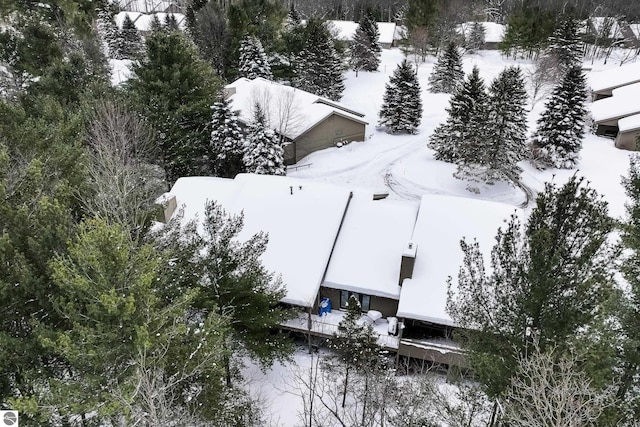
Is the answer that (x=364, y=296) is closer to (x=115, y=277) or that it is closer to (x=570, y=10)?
(x=115, y=277)

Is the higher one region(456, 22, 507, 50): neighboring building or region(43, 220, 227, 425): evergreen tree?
region(456, 22, 507, 50): neighboring building

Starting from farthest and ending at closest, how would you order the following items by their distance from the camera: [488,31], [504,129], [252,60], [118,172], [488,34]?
1. [488,31]
2. [488,34]
3. [252,60]
4. [504,129]
5. [118,172]

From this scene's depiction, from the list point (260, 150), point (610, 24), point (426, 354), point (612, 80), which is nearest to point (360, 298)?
point (426, 354)

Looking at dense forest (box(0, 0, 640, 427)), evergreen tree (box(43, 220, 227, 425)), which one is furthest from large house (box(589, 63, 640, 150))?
evergreen tree (box(43, 220, 227, 425))

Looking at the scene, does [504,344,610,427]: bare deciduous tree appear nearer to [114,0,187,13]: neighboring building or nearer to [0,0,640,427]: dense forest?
[0,0,640,427]: dense forest

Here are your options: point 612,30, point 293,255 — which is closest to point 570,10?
point 612,30

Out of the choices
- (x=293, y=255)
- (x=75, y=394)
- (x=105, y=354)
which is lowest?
(x=293, y=255)

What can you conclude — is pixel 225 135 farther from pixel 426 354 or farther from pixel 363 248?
pixel 426 354
